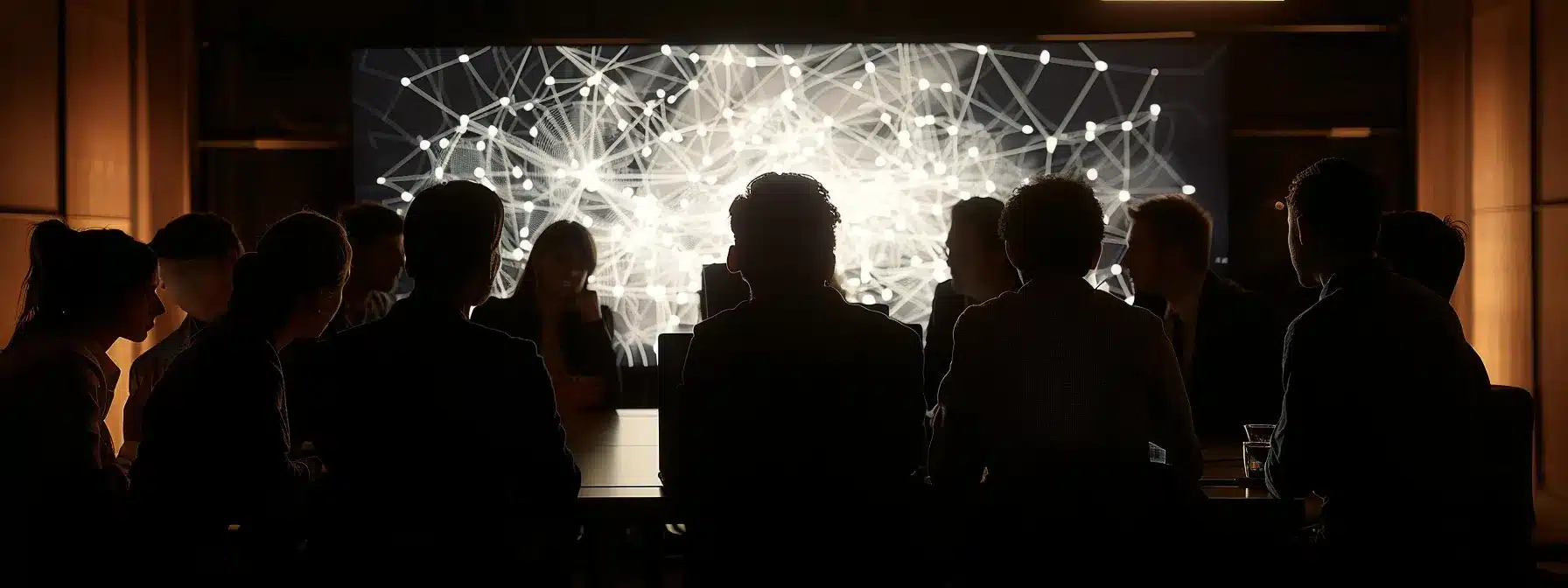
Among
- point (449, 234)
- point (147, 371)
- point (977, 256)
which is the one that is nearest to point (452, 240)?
point (449, 234)

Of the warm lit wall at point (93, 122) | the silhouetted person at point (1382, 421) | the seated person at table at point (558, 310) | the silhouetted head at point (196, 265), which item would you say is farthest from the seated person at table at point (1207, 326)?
the warm lit wall at point (93, 122)

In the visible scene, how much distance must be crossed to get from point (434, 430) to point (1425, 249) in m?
1.74

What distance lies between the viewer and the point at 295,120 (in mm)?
4234

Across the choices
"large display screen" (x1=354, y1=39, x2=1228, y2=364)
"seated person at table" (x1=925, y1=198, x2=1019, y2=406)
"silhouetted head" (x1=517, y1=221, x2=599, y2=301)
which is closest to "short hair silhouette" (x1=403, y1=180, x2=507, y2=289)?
"seated person at table" (x1=925, y1=198, x2=1019, y2=406)

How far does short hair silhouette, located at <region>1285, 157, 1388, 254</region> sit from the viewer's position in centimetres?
169

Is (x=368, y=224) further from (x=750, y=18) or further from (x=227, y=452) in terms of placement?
(x=750, y=18)

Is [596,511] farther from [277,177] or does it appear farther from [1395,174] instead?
[1395,174]

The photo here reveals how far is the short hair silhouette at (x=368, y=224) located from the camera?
297 centimetres

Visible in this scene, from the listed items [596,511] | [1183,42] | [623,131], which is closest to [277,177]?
[623,131]

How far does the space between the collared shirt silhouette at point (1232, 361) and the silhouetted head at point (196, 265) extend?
2.36 m

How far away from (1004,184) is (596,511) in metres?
2.76

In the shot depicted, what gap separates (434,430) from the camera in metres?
1.47

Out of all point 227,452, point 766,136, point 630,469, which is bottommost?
point 630,469

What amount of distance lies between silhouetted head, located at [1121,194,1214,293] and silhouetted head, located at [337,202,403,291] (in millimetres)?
2040
